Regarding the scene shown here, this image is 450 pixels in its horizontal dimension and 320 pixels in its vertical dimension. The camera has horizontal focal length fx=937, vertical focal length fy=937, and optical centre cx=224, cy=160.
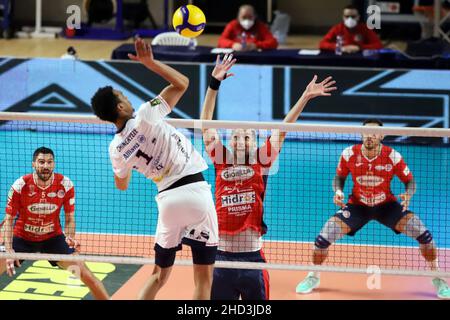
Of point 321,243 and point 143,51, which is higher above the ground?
point 143,51

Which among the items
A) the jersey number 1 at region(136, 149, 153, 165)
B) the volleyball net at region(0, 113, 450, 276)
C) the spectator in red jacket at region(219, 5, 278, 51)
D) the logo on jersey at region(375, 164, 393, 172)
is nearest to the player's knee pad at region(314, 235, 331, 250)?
the volleyball net at region(0, 113, 450, 276)

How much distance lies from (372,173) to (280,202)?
3327 millimetres

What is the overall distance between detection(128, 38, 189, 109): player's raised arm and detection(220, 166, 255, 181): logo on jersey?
1140 millimetres

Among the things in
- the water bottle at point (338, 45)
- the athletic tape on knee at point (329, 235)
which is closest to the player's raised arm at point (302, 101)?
the athletic tape on knee at point (329, 235)

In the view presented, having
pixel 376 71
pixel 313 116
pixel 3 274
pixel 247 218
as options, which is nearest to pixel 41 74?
pixel 313 116

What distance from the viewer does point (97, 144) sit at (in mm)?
16359

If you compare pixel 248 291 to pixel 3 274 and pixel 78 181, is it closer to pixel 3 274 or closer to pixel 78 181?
pixel 3 274

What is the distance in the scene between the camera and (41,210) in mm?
9695

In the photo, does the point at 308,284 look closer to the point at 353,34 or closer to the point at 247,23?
the point at 353,34

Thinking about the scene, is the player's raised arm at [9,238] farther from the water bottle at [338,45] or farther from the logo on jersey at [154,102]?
the water bottle at [338,45]

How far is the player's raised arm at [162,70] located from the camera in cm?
800

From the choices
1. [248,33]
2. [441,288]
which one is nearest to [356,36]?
[248,33]

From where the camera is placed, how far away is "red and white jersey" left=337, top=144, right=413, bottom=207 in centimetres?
1055

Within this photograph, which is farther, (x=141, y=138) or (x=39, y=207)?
(x=39, y=207)
